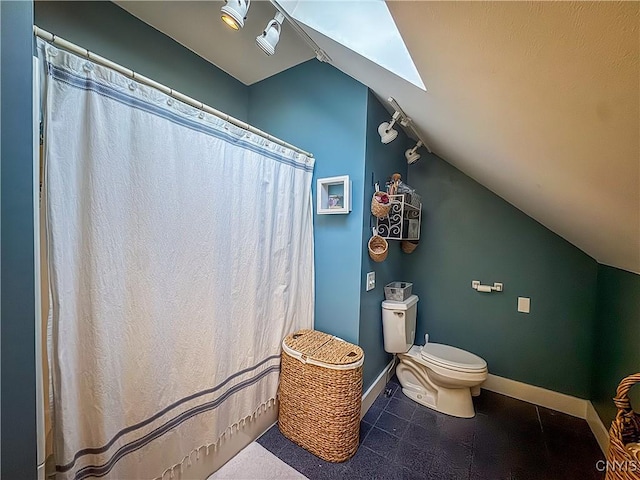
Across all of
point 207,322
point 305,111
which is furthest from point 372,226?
point 207,322

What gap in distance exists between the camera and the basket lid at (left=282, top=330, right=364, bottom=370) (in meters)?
1.45

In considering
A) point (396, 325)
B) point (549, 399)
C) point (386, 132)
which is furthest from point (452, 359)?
point (386, 132)

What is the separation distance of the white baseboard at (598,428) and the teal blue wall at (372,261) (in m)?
1.35

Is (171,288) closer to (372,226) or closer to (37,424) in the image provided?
(37,424)

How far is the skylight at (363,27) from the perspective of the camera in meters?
1.09

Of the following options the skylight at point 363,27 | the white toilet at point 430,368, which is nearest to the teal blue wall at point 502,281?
the white toilet at point 430,368

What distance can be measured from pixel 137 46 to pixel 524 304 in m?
3.32

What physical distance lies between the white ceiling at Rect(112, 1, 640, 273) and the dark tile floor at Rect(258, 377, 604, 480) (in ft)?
3.84

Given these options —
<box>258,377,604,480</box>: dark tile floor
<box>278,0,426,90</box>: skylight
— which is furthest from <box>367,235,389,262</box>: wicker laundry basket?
<box>258,377,604,480</box>: dark tile floor

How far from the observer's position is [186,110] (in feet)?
3.74

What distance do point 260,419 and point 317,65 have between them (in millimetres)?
2459

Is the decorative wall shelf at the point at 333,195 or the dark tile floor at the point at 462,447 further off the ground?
the decorative wall shelf at the point at 333,195

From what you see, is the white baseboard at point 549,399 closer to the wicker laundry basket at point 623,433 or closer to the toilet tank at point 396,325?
the toilet tank at point 396,325

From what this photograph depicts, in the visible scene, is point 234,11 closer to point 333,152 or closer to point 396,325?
point 333,152
